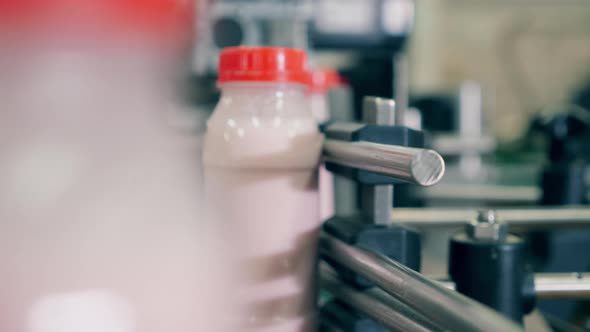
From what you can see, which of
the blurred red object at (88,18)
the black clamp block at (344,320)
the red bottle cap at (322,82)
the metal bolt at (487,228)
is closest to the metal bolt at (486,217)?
the metal bolt at (487,228)

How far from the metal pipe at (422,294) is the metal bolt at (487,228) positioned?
3.5 inches

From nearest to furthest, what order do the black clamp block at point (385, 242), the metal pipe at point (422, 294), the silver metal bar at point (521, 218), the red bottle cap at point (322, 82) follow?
1. the metal pipe at point (422, 294)
2. the black clamp block at point (385, 242)
3. the silver metal bar at point (521, 218)
4. the red bottle cap at point (322, 82)

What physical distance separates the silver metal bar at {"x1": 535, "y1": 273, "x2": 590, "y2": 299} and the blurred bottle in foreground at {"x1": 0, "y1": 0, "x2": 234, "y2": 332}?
22 cm

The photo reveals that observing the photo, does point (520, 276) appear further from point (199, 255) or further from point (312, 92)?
point (312, 92)

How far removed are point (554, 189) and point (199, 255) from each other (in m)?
0.44

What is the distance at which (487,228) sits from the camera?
0.36 m

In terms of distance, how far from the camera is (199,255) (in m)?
0.38

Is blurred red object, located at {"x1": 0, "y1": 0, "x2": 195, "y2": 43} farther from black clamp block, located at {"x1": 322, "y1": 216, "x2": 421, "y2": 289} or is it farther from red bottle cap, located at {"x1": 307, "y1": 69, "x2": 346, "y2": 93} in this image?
black clamp block, located at {"x1": 322, "y1": 216, "x2": 421, "y2": 289}

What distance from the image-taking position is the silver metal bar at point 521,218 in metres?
0.53

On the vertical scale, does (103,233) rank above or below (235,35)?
below

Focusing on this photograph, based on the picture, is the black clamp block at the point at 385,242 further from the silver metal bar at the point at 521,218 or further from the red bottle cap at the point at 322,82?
the red bottle cap at the point at 322,82

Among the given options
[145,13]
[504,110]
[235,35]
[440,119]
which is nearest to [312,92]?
[145,13]

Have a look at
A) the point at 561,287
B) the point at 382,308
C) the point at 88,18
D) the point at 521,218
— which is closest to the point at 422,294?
the point at 382,308

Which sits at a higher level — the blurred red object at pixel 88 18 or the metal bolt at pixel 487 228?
the blurred red object at pixel 88 18
